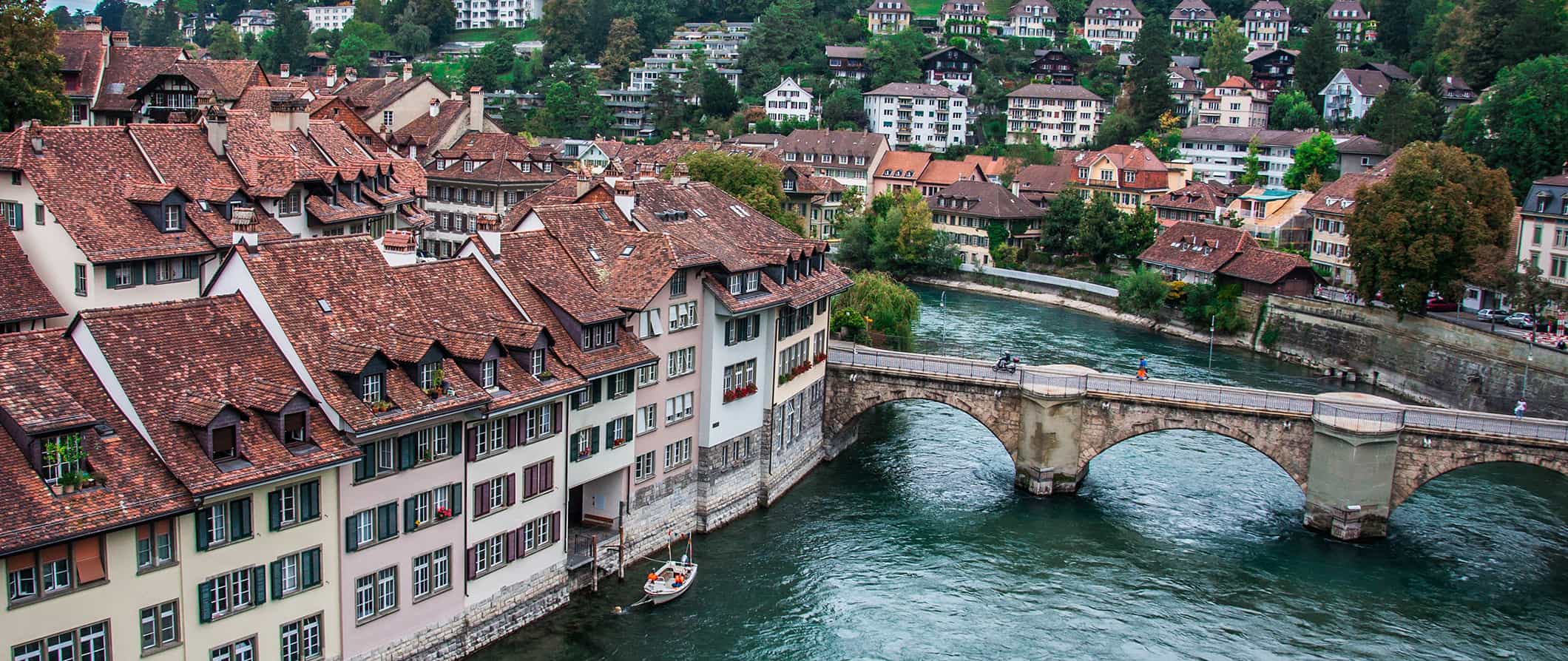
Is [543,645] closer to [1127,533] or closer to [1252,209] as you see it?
[1127,533]

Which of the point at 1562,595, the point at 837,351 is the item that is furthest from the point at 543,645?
the point at 1562,595

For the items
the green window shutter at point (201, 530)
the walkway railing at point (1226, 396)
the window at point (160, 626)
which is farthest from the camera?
the walkway railing at point (1226, 396)

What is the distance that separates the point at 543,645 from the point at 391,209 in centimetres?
2797

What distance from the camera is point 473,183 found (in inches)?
3398

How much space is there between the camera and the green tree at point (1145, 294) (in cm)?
10494

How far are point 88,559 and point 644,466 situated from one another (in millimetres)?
22508

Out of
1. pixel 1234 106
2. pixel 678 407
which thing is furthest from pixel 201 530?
pixel 1234 106

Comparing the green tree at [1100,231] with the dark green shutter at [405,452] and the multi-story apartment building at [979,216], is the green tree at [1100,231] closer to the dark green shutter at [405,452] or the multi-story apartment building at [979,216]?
the multi-story apartment building at [979,216]

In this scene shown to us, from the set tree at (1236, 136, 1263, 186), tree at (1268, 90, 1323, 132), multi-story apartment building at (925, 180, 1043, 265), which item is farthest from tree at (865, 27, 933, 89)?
multi-story apartment building at (925, 180, 1043, 265)

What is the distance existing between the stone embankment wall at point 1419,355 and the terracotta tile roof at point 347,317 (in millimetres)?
58356

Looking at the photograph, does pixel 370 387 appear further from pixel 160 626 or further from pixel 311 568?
pixel 160 626

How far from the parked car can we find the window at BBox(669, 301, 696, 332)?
2089 inches

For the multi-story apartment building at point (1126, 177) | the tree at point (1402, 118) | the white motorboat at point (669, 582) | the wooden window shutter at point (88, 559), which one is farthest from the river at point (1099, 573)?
the multi-story apartment building at point (1126, 177)

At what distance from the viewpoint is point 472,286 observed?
149 ft
